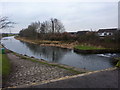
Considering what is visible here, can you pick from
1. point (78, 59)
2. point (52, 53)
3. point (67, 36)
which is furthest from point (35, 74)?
point (67, 36)

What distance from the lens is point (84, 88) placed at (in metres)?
4.22

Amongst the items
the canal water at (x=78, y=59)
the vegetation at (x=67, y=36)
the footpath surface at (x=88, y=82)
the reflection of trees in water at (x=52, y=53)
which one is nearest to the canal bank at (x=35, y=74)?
the footpath surface at (x=88, y=82)

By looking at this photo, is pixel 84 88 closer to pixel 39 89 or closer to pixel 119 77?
pixel 39 89

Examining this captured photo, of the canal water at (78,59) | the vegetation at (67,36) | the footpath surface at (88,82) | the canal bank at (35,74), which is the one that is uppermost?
the vegetation at (67,36)

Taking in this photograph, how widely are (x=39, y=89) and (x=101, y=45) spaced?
974 inches

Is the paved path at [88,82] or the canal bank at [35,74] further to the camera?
the canal bank at [35,74]

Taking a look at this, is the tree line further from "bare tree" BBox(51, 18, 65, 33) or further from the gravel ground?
the gravel ground

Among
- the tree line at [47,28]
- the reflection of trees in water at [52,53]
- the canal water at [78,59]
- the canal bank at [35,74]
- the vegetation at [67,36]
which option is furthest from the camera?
the tree line at [47,28]

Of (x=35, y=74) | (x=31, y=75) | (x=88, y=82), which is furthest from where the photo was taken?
(x=35, y=74)

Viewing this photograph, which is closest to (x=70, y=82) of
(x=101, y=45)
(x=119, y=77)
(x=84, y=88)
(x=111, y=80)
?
(x=84, y=88)

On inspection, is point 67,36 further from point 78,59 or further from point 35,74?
point 35,74

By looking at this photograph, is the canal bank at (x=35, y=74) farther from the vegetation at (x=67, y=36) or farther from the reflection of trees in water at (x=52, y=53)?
the vegetation at (x=67, y=36)

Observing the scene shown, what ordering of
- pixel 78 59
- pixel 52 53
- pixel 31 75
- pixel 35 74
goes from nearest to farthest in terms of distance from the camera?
pixel 31 75, pixel 35 74, pixel 78 59, pixel 52 53

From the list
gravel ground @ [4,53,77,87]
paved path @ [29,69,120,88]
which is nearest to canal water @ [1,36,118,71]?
gravel ground @ [4,53,77,87]
